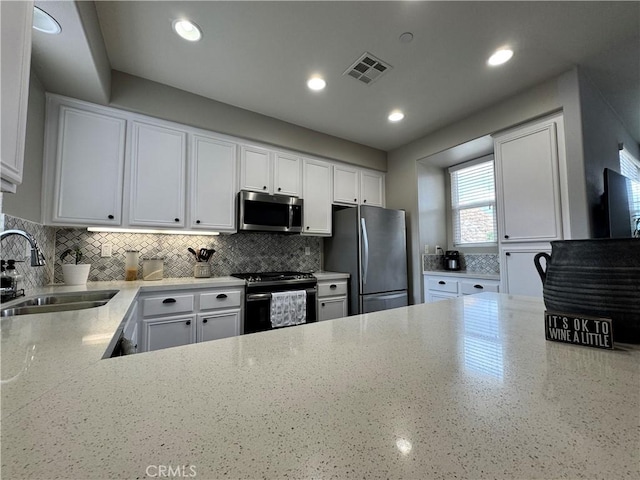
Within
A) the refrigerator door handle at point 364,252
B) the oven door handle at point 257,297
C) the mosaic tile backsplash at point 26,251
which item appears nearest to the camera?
the mosaic tile backsplash at point 26,251

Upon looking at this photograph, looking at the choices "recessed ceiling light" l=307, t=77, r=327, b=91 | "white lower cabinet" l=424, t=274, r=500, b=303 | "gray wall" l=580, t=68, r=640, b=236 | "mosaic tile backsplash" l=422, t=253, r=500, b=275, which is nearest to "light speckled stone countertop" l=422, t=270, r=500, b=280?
"white lower cabinet" l=424, t=274, r=500, b=303

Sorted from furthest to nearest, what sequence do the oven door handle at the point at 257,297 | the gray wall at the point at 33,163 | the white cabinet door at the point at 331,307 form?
the white cabinet door at the point at 331,307
the oven door handle at the point at 257,297
the gray wall at the point at 33,163

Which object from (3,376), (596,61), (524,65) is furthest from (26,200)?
(596,61)

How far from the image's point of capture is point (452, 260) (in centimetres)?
354

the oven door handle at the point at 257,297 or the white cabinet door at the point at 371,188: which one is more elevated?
the white cabinet door at the point at 371,188

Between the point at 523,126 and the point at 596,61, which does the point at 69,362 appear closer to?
the point at 523,126

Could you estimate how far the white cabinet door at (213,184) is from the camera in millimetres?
2580

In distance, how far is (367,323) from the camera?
0.89 metres

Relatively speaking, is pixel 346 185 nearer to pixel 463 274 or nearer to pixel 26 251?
pixel 463 274

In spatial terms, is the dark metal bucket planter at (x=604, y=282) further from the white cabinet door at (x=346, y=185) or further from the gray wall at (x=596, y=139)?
the white cabinet door at (x=346, y=185)

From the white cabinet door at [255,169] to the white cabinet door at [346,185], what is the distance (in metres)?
0.93

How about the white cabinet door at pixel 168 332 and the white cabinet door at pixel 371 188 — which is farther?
the white cabinet door at pixel 371 188

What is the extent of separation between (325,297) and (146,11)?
9.06 feet

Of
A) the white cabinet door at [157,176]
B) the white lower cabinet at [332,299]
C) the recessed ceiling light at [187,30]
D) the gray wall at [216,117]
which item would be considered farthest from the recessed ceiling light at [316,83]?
the white lower cabinet at [332,299]
